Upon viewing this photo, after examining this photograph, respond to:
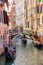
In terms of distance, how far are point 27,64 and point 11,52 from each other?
10.9ft

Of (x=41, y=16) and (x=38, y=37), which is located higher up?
(x=41, y=16)

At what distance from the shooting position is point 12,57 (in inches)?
773

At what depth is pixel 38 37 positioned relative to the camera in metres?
36.5

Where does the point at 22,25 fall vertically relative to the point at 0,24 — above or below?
below

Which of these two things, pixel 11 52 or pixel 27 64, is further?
pixel 11 52

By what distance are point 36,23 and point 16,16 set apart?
1338 cm

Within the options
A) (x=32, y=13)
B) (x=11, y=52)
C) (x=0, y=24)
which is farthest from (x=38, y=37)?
(x=11, y=52)

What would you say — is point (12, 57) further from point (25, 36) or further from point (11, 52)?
point (25, 36)

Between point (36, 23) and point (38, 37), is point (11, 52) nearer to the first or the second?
point (38, 37)

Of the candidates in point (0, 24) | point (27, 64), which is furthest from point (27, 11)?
point (27, 64)

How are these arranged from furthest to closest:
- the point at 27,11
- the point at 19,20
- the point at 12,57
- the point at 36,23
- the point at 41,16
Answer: the point at 19,20 → the point at 27,11 → the point at 36,23 → the point at 41,16 → the point at 12,57

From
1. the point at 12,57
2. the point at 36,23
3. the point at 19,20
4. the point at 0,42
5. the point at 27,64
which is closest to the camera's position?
the point at 27,64

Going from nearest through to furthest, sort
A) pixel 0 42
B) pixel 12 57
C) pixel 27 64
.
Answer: pixel 27 64, pixel 12 57, pixel 0 42

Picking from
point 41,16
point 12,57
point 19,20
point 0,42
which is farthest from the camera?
point 19,20
